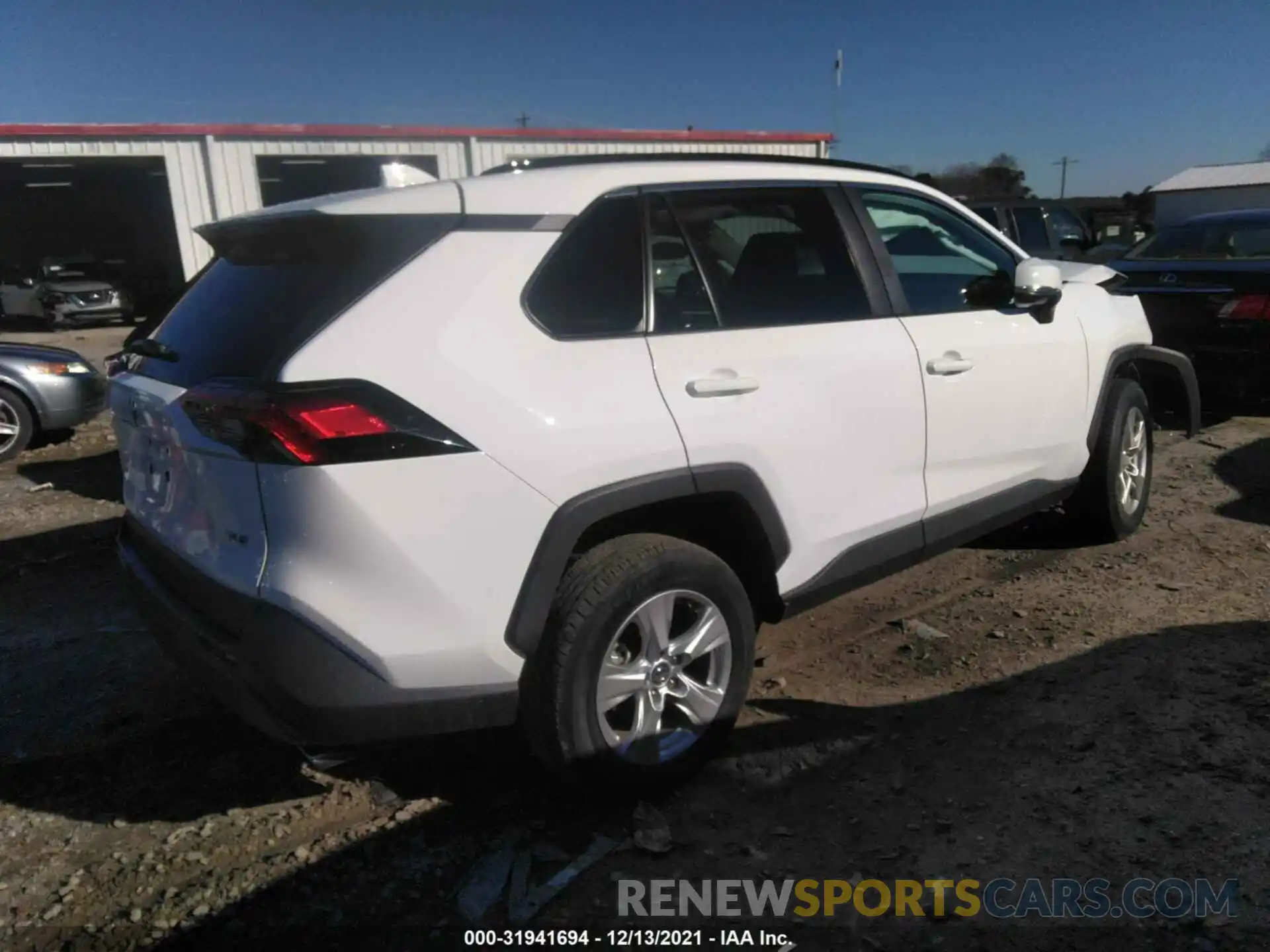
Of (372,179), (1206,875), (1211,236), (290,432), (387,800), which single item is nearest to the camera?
(290,432)

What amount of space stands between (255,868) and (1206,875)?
2.48m

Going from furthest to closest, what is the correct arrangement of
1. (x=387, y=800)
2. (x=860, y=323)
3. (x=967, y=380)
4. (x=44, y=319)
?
(x=44, y=319) < (x=967, y=380) < (x=860, y=323) < (x=387, y=800)

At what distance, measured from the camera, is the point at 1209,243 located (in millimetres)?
7266

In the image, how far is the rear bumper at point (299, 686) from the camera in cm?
223

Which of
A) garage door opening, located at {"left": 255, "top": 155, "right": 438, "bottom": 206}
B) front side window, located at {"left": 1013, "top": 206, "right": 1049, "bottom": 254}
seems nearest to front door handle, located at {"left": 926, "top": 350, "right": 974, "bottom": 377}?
front side window, located at {"left": 1013, "top": 206, "right": 1049, "bottom": 254}

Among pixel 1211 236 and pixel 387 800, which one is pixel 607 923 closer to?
pixel 387 800

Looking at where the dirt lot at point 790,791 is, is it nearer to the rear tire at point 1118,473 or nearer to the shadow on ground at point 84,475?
the rear tire at point 1118,473

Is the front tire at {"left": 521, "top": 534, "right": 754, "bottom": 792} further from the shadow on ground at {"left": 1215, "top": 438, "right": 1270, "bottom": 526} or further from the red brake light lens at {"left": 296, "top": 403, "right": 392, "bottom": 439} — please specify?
the shadow on ground at {"left": 1215, "top": 438, "right": 1270, "bottom": 526}

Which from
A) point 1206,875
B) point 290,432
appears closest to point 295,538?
point 290,432

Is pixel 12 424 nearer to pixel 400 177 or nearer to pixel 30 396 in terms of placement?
pixel 30 396

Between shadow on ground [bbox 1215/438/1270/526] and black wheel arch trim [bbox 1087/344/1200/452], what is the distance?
52cm

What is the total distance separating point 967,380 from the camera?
11.7ft

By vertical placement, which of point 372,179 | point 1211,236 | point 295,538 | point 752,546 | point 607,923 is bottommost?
point 607,923

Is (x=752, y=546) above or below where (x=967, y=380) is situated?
below
